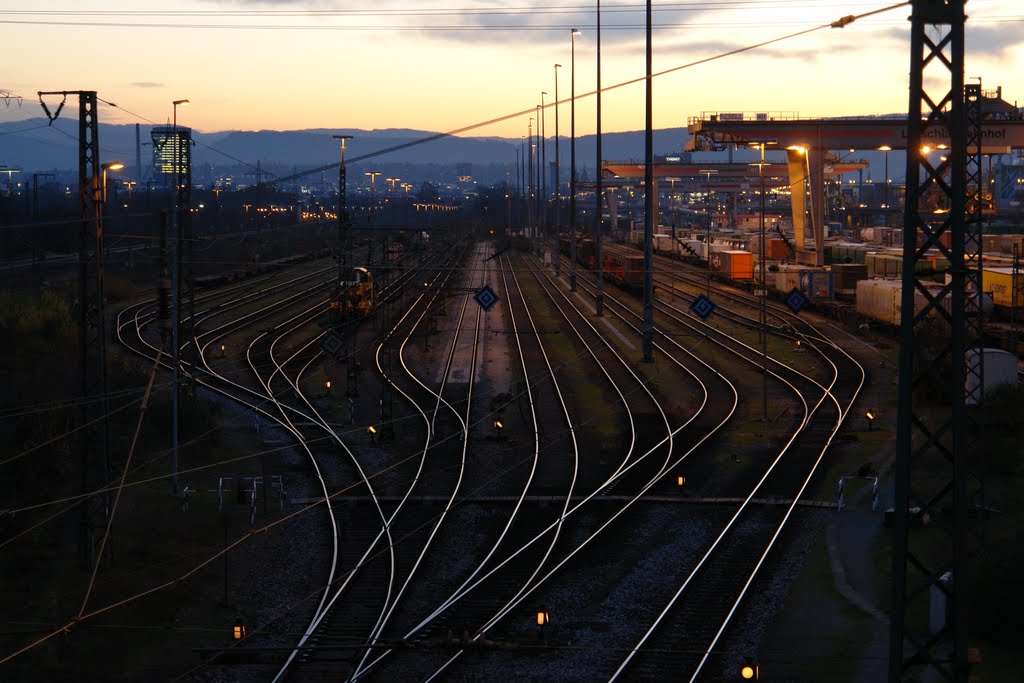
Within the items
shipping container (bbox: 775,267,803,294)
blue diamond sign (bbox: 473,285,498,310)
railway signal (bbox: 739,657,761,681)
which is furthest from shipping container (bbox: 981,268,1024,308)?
railway signal (bbox: 739,657,761,681)

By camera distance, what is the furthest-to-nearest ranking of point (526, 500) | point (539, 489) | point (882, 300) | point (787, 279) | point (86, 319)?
point (787, 279), point (882, 300), point (539, 489), point (526, 500), point (86, 319)

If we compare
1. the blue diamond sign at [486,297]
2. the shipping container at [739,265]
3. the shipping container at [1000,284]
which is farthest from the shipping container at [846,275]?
the blue diamond sign at [486,297]

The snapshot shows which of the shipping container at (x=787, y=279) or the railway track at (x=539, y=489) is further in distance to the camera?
the shipping container at (x=787, y=279)

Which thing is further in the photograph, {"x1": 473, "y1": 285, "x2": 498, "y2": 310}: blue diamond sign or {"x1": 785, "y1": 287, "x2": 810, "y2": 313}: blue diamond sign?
{"x1": 473, "y1": 285, "x2": 498, "y2": 310}: blue diamond sign

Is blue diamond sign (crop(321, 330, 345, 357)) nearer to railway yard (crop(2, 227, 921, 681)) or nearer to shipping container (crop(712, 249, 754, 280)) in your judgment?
railway yard (crop(2, 227, 921, 681))

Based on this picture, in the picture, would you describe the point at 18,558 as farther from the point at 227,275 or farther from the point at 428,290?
the point at 227,275

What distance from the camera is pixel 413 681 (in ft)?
40.1

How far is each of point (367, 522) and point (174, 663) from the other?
569cm

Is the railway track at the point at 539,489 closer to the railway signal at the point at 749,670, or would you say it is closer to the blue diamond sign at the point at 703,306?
the railway signal at the point at 749,670

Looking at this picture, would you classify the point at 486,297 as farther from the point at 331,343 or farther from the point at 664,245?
the point at 664,245

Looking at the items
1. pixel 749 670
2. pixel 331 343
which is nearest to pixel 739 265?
pixel 331 343

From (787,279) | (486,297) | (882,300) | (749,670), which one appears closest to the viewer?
(749,670)

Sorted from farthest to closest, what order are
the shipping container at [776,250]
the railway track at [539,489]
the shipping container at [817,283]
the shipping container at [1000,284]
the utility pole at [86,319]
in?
1. the shipping container at [776,250]
2. the shipping container at [817,283]
3. the shipping container at [1000,284]
4. the utility pole at [86,319]
5. the railway track at [539,489]

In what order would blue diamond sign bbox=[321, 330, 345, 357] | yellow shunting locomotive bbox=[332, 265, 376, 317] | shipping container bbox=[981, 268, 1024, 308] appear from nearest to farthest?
blue diamond sign bbox=[321, 330, 345, 357], yellow shunting locomotive bbox=[332, 265, 376, 317], shipping container bbox=[981, 268, 1024, 308]
